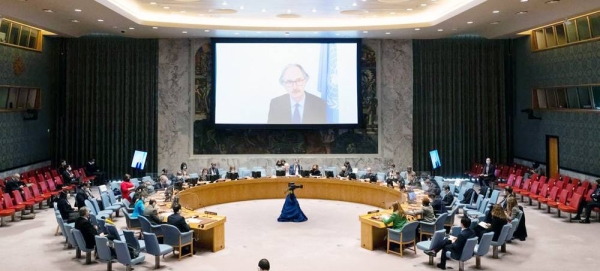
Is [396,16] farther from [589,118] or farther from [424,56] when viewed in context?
[589,118]

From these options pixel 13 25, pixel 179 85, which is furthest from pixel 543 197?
pixel 13 25

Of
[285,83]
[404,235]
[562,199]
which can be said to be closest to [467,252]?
[404,235]

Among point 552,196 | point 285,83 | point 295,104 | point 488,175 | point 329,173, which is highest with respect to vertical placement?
point 285,83

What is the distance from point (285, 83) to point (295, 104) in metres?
0.88

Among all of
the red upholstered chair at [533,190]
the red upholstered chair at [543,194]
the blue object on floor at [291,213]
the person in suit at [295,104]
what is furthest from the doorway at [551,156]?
the blue object on floor at [291,213]

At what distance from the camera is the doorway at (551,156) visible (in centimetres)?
1920

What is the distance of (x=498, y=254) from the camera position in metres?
11.1

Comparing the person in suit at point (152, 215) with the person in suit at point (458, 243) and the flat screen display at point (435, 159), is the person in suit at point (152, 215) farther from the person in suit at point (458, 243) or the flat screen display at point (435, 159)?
the flat screen display at point (435, 159)

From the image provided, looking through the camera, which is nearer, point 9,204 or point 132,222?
point 132,222

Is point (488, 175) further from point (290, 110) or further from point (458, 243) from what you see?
point (458, 243)

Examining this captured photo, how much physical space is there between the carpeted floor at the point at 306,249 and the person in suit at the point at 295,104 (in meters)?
6.51

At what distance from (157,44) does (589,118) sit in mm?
15144

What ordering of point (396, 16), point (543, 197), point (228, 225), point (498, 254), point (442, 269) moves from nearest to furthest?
point (442, 269) < point (498, 254) < point (228, 225) < point (543, 197) < point (396, 16)

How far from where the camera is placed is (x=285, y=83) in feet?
69.5
